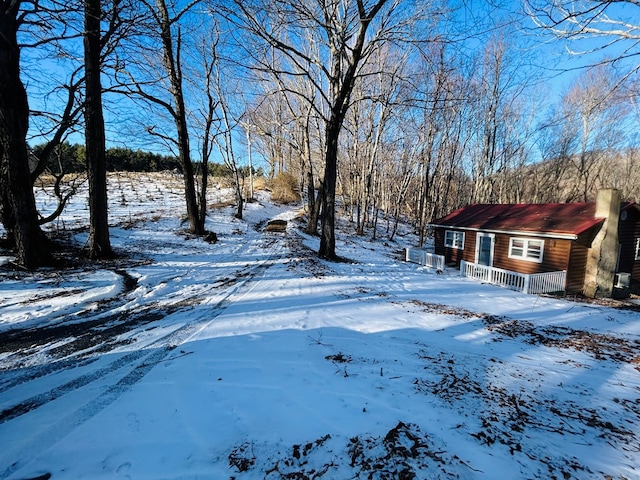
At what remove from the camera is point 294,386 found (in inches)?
117

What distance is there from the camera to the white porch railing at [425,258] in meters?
15.1

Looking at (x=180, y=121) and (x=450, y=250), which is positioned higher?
(x=180, y=121)

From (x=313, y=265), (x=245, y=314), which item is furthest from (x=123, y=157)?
(x=245, y=314)

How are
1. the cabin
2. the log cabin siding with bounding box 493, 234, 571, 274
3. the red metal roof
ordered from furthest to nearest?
1. the red metal roof
2. the log cabin siding with bounding box 493, 234, 571, 274
3. the cabin

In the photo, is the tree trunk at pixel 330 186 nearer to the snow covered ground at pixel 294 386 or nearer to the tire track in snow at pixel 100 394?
the snow covered ground at pixel 294 386

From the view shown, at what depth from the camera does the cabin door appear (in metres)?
14.7

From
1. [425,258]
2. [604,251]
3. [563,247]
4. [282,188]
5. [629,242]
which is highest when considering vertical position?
[282,188]

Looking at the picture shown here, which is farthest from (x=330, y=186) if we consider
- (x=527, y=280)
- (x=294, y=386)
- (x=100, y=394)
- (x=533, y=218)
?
(x=533, y=218)

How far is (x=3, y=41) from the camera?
645 cm

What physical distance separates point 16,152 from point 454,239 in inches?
755

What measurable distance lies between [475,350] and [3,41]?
39.8 ft

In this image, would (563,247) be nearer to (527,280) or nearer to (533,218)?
(533,218)

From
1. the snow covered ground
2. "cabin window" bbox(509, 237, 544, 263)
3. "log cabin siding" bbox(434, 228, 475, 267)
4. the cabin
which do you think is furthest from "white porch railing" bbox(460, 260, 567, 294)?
"log cabin siding" bbox(434, 228, 475, 267)

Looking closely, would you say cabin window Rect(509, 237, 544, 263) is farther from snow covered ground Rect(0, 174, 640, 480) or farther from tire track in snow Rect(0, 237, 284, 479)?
tire track in snow Rect(0, 237, 284, 479)
